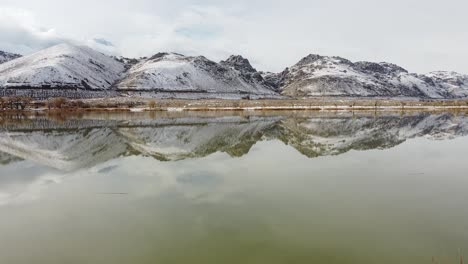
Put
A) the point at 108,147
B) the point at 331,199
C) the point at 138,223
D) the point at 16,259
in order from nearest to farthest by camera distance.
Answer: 1. the point at 16,259
2. the point at 138,223
3. the point at 331,199
4. the point at 108,147

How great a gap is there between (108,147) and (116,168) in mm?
13052

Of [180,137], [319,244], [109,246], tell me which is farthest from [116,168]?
[180,137]

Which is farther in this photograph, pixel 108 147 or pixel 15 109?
pixel 15 109

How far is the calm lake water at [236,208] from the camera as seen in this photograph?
38.1 ft

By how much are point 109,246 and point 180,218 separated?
3.24 metres

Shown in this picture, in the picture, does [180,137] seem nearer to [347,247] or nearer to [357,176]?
[357,176]

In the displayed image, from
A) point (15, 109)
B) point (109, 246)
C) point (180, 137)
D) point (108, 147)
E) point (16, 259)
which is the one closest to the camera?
point (16, 259)

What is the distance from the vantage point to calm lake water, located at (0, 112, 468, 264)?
11625mm

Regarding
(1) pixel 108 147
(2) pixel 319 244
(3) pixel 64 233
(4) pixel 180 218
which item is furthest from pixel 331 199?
(1) pixel 108 147

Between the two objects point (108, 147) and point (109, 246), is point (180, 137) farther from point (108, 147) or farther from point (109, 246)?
point (109, 246)

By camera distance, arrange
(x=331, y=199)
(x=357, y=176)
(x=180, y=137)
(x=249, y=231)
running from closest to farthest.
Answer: (x=249, y=231) < (x=331, y=199) < (x=357, y=176) < (x=180, y=137)

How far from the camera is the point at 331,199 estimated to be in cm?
1733

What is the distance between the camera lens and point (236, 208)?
1603 centimetres

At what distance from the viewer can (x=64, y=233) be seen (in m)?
13.5
